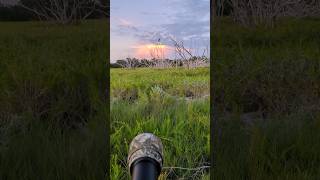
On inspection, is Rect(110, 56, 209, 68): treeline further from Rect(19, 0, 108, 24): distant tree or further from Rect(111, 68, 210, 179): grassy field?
Rect(19, 0, 108, 24): distant tree

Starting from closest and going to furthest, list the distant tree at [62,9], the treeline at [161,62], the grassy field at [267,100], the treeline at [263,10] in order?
the treeline at [161,62], the grassy field at [267,100], the distant tree at [62,9], the treeline at [263,10]

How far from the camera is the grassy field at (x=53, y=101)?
150 cm

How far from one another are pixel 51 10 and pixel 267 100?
2.77 ft

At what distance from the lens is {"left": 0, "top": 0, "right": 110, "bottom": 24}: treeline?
6.14 ft

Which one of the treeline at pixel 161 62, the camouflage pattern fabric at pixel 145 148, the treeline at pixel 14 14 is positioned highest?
the treeline at pixel 14 14

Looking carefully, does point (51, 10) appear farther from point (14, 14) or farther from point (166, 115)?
point (166, 115)

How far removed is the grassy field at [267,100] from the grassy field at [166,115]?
0.10 m

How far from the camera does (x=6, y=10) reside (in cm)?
190

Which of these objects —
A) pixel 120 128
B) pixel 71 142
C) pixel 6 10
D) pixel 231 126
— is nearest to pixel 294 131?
pixel 231 126

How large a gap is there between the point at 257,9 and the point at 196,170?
823 millimetres

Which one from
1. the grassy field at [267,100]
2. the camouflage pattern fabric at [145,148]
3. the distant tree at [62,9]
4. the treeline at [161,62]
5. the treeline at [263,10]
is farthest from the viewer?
the treeline at [263,10]

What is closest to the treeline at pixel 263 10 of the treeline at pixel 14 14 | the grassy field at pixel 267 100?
the grassy field at pixel 267 100

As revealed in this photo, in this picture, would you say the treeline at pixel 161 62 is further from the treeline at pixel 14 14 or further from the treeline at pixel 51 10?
the treeline at pixel 14 14

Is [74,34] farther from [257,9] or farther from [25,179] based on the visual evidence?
[257,9]
